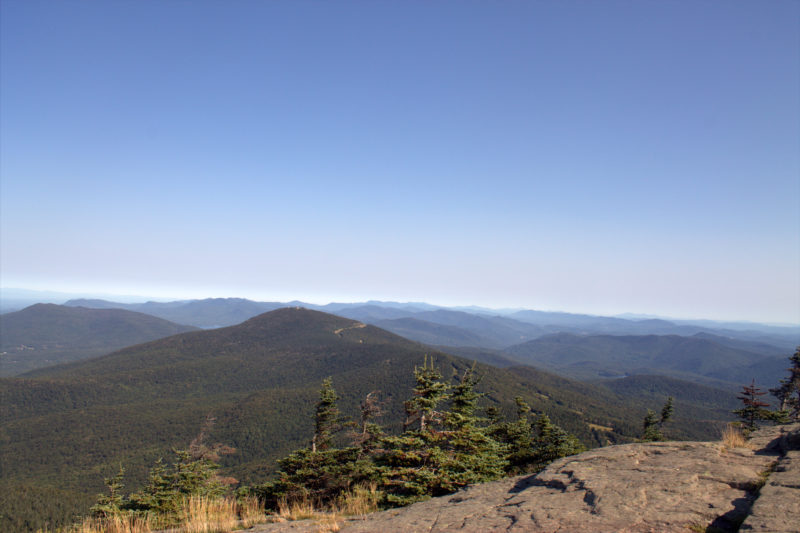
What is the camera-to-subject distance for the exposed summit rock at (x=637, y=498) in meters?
4.99

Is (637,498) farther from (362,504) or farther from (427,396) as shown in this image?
(427,396)

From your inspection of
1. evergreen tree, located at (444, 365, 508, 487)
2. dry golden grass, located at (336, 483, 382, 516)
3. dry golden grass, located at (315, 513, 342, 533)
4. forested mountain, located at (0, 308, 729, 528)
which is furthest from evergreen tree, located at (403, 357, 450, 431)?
forested mountain, located at (0, 308, 729, 528)

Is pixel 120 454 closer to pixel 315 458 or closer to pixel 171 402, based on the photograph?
pixel 171 402

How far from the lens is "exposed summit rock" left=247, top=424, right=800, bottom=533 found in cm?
499

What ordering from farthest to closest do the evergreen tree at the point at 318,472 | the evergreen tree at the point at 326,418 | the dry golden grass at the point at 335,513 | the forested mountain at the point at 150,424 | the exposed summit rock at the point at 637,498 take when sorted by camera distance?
the forested mountain at the point at 150,424
the evergreen tree at the point at 326,418
the evergreen tree at the point at 318,472
the dry golden grass at the point at 335,513
the exposed summit rock at the point at 637,498

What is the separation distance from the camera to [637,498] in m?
5.86

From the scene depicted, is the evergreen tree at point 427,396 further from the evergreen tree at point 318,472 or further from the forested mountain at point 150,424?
the forested mountain at point 150,424

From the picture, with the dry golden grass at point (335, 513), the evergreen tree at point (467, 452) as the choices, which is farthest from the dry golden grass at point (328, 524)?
the evergreen tree at point (467, 452)

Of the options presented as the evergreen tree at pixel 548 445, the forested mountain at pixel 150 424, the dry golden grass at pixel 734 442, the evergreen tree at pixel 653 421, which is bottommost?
the forested mountain at pixel 150 424

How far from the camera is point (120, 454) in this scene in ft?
425

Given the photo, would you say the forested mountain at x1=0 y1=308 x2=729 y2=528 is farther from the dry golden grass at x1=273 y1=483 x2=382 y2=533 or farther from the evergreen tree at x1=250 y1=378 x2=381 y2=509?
the dry golden grass at x1=273 y1=483 x2=382 y2=533

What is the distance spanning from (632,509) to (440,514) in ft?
11.4

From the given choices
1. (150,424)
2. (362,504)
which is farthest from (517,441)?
(150,424)

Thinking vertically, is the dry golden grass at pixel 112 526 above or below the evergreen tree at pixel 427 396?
below
